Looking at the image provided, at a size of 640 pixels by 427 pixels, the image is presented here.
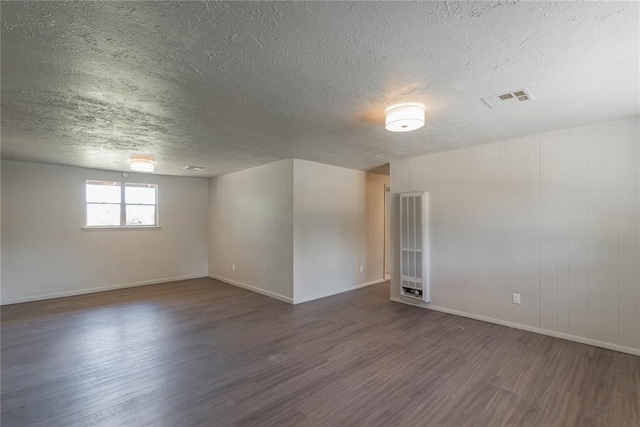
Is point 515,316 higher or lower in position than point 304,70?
lower

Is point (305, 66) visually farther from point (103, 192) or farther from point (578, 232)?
point (103, 192)

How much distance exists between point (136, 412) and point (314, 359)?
1.53 m

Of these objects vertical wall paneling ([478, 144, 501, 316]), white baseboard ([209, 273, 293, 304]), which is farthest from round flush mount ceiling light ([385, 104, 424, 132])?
white baseboard ([209, 273, 293, 304])

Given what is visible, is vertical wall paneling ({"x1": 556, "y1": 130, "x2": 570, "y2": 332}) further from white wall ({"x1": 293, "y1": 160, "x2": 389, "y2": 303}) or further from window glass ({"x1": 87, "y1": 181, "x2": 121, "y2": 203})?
window glass ({"x1": 87, "y1": 181, "x2": 121, "y2": 203})

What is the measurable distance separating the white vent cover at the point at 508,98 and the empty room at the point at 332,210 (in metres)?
0.03

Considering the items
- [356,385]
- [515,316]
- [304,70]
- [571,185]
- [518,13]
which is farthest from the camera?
[515,316]

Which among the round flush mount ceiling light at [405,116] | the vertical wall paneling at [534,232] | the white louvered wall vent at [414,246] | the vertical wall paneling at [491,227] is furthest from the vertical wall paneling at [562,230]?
the round flush mount ceiling light at [405,116]

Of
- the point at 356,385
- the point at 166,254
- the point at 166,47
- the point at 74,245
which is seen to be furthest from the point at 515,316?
the point at 74,245

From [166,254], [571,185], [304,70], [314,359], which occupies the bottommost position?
[314,359]

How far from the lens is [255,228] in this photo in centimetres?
580

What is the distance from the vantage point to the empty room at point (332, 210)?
67.1 inches

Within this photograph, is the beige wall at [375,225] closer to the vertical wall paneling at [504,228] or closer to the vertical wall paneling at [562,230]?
the vertical wall paneling at [504,228]

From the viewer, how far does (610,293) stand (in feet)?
10.3

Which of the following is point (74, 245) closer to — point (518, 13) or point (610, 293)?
point (518, 13)
